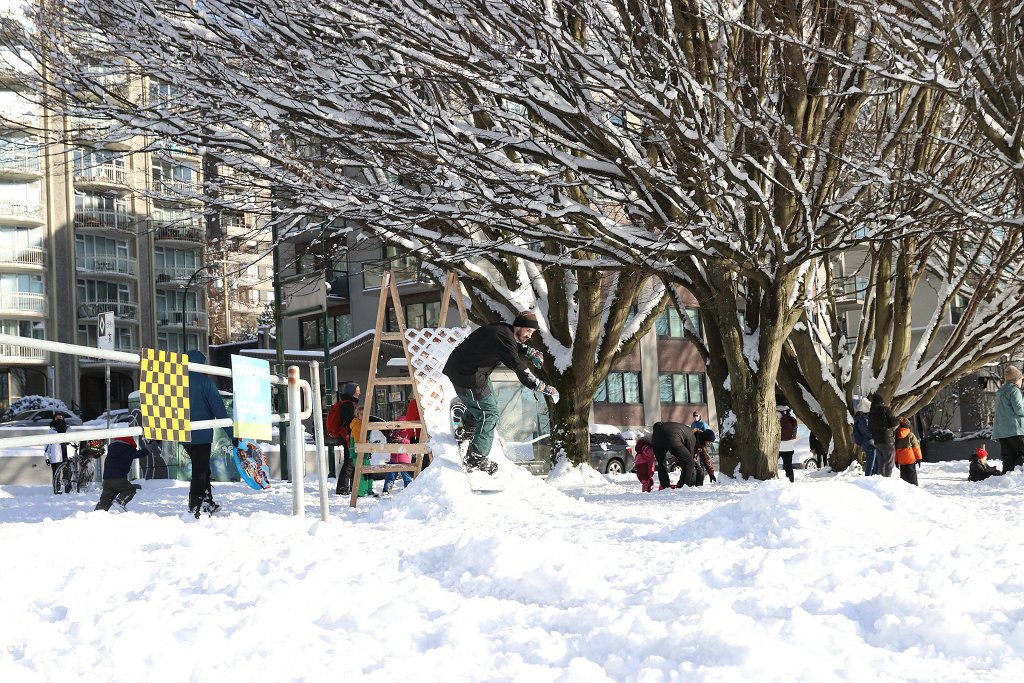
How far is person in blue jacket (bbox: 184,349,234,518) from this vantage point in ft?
33.4

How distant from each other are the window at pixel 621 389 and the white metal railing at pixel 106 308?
31.0 metres

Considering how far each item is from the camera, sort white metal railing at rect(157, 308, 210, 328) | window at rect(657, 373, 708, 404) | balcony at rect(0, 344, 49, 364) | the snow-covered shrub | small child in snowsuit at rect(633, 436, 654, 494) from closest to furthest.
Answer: small child in snowsuit at rect(633, 436, 654, 494)
the snow-covered shrub
window at rect(657, 373, 708, 404)
balcony at rect(0, 344, 49, 364)
white metal railing at rect(157, 308, 210, 328)

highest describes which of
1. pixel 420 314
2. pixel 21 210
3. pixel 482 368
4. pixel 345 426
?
pixel 21 210

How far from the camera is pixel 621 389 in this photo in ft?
153

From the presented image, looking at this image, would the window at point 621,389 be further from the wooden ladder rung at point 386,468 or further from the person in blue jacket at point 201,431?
the person in blue jacket at point 201,431

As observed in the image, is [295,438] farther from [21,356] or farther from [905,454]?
[21,356]

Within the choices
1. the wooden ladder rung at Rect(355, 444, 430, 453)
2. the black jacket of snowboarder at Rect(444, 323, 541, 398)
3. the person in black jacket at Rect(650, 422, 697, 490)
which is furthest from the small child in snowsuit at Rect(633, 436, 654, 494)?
the black jacket of snowboarder at Rect(444, 323, 541, 398)

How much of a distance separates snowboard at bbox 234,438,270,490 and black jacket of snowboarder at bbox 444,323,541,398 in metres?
7.29

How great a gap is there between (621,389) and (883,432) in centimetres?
3254

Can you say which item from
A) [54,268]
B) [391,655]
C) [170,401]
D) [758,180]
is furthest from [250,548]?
[54,268]

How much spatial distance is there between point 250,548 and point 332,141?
777 centimetres

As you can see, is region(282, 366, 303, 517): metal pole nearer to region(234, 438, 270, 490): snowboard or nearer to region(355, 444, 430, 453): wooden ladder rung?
region(355, 444, 430, 453): wooden ladder rung

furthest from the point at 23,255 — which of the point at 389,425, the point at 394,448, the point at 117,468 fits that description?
the point at 394,448

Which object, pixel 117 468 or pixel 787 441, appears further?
pixel 787 441
